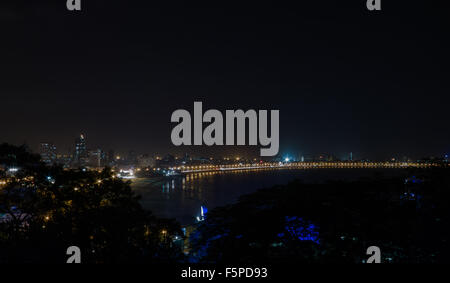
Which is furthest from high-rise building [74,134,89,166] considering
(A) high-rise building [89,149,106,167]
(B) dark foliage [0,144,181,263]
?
(B) dark foliage [0,144,181,263]

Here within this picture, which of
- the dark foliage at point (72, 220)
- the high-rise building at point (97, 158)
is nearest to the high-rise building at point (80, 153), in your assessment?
the high-rise building at point (97, 158)

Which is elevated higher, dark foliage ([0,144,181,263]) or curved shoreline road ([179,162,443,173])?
dark foliage ([0,144,181,263])

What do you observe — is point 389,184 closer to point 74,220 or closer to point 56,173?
point 74,220

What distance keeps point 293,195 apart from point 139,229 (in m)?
4.39

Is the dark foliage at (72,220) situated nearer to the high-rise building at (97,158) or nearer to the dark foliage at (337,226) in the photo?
the dark foliage at (337,226)

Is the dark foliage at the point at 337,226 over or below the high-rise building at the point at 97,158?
over

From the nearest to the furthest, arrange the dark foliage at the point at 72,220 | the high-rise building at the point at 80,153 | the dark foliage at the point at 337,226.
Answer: the dark foliage at the point at 337,226 < the dark foliage at the point at 72,220 < the high-rise building at the point at 80,153

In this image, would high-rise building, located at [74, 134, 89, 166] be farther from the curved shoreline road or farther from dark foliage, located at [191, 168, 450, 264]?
dark foliage, located at [191, 168, 450, 264]

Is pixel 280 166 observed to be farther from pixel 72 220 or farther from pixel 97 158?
pixel 72 220

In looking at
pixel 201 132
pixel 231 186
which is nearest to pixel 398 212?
pixel 201 132

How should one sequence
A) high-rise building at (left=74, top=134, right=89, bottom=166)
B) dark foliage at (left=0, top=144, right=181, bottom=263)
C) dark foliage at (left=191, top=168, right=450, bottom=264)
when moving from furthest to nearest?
high-rise building at (left=74, top=134, right=89, bottom=166) < dark foliage at (left=0, top=144, right=181, bottom=263) < dark foliage at (left=191, top=168, right=450, bottom=264)

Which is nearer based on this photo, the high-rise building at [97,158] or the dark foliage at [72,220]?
the dark foliage at [72,220]

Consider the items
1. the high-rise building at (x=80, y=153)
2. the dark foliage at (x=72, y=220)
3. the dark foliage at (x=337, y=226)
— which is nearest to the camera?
the dark foliage at (x=337, y=226)

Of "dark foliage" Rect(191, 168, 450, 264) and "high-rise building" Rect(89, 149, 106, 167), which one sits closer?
"dark foliage" Rect(191, 168, 450, 264)
